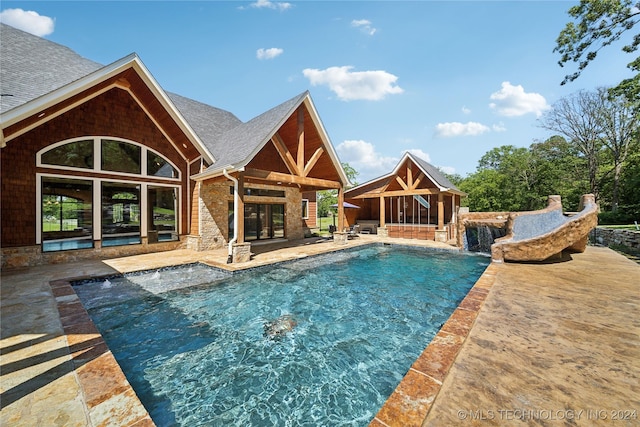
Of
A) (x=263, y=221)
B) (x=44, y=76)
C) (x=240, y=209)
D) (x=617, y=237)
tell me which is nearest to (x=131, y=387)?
(x=240, y=209)

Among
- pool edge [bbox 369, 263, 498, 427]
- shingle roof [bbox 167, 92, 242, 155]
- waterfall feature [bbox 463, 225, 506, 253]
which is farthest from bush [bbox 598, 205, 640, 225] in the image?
shingle roof [bbox 167, 92, 242, 155]

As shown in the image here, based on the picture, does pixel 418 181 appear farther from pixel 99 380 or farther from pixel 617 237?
pixel 99 380

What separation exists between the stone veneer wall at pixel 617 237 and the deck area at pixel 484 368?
30.7 ft

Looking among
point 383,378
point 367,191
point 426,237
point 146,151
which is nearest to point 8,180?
point 146,151

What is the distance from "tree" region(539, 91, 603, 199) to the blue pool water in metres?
26.1

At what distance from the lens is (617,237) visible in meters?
12.1

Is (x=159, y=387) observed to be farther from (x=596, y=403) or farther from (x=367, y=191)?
(x=367, y=191)

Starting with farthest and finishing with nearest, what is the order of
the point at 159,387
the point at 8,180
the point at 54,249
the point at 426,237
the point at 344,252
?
the point at 426,237
the point at 344,252
the point at 54,249
the point at 8,180
the point at 159,387

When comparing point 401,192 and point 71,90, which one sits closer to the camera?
point 71,90

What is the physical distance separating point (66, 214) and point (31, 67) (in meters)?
4.97

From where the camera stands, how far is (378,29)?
9484 mm

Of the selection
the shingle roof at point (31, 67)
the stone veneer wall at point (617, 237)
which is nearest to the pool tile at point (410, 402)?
the shingle roof at point (31, 67)

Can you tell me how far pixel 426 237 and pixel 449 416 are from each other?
49.4ft

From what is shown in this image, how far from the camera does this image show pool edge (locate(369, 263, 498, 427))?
191cm
